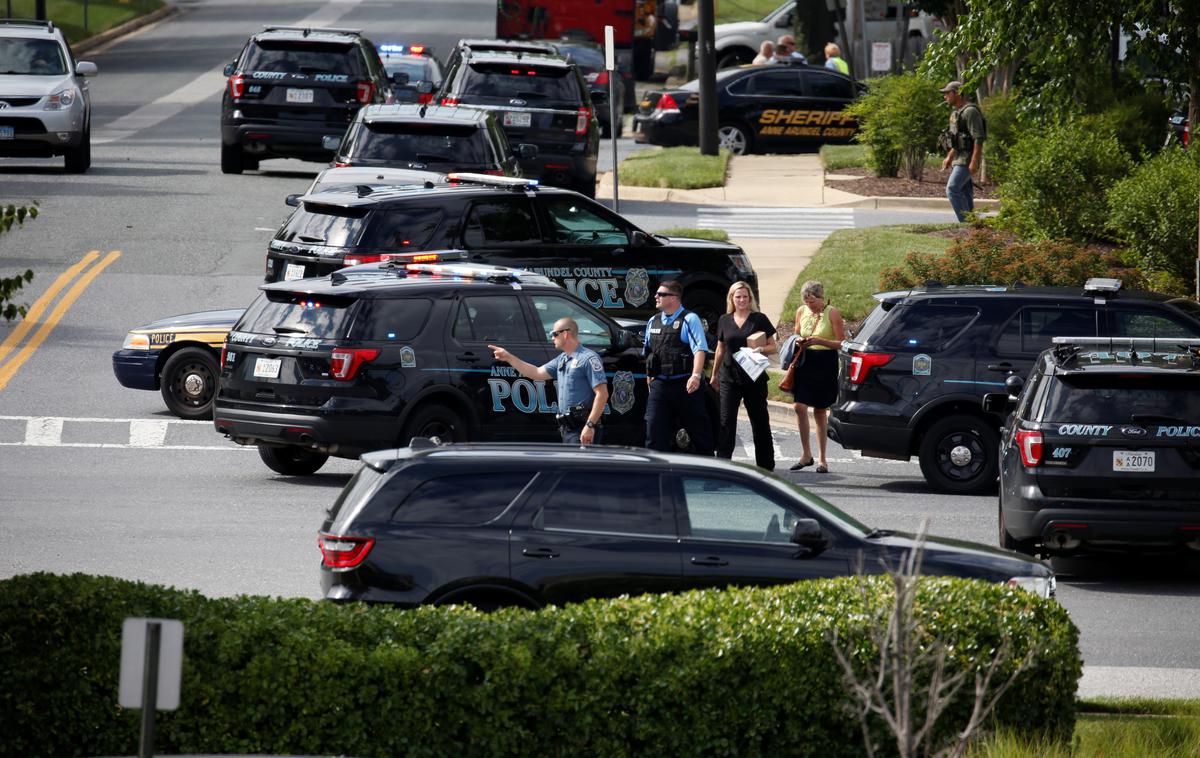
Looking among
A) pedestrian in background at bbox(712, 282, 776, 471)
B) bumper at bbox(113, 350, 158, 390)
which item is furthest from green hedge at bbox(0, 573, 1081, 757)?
bumper at bbox(113, 350, 158, 390)

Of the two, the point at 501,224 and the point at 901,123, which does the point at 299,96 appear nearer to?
the point at 501,224

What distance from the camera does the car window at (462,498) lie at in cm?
952

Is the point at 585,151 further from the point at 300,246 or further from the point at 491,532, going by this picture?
the point at 491,532

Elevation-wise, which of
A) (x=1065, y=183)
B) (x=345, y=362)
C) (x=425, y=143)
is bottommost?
(x=345, y=362)

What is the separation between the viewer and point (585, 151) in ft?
87.4

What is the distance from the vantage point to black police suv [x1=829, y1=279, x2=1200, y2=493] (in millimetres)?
15570

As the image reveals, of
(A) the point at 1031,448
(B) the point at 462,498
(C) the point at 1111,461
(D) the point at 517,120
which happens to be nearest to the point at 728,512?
(B) the point at 462,498

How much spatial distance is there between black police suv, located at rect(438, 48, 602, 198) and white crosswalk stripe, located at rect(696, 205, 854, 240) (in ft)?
6.46

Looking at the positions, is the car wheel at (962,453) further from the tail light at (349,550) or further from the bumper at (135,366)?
the tail light at (349,550)

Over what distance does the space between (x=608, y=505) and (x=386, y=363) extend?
521 cm

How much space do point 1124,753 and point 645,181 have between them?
23.0 m

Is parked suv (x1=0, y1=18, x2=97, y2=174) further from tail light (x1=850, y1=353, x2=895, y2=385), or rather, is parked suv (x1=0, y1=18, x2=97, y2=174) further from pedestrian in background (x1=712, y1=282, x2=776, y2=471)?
tail light (x1=850, y1=353, x2=895, y2=385)

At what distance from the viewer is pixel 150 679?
545 centimetres

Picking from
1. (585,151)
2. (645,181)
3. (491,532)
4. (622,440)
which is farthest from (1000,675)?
(645,181)
